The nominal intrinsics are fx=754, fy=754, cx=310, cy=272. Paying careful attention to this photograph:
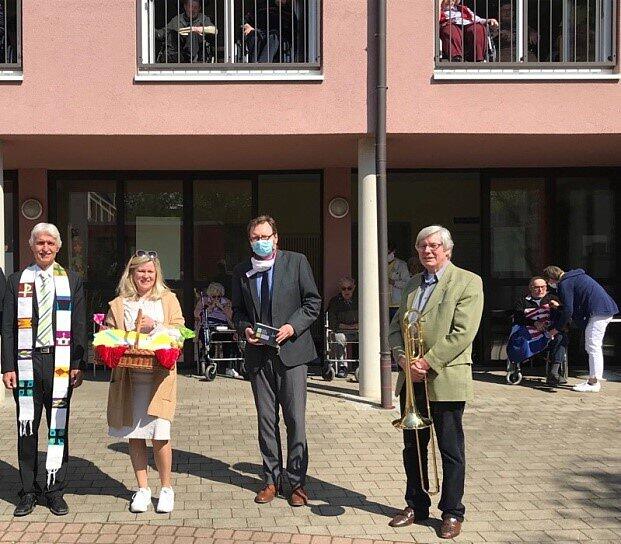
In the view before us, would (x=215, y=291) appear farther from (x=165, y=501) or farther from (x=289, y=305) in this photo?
(x=165, y=501)

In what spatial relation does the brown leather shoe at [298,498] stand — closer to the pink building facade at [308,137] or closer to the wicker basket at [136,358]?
the wicker basket at [136,358]

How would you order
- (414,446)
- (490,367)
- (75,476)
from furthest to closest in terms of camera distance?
(490,367)
(75,476)
(414,446)

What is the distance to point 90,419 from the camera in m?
7.97

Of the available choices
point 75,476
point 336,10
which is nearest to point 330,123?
point 336,10

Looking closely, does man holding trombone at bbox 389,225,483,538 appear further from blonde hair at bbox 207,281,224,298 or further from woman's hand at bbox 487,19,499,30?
blonde hair at bbox 207,281,224,298

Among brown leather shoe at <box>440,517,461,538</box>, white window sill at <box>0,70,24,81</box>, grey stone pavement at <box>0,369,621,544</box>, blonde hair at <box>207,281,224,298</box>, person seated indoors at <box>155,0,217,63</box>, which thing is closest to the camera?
brown leather shoe at <box>440,517,461,538</box>

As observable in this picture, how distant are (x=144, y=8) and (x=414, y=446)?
6.30 meters

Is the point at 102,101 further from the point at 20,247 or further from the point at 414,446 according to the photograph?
the point at 414,446

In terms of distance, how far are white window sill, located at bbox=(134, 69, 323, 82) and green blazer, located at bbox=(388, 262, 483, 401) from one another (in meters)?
4.58

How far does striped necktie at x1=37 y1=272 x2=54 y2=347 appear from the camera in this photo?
5070 millimetres

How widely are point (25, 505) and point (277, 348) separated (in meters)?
1.99

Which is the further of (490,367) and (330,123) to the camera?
(490,367)

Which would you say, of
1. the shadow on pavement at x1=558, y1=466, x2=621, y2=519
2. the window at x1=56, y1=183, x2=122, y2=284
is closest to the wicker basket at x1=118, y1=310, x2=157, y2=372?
the shadow on pavement at x1=558, y1=466, x2=621, y2=519

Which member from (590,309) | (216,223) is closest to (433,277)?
(590,309)
